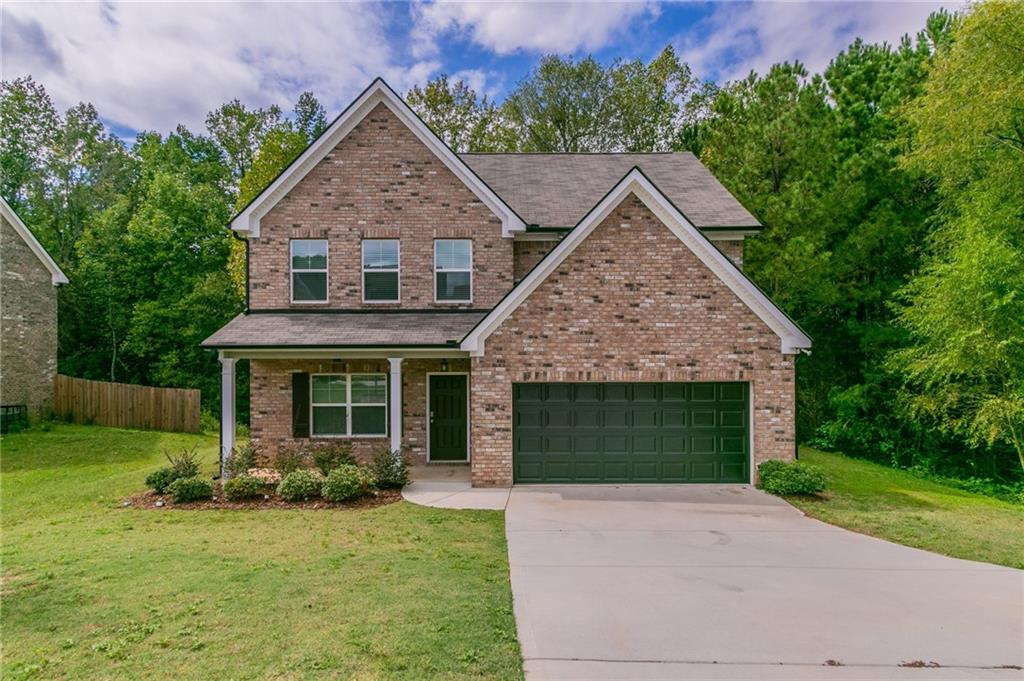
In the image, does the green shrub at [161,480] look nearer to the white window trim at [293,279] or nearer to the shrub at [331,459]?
the shrub at [331,459]

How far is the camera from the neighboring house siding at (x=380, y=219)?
13312mm

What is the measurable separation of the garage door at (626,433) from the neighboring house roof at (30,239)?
1960 cm

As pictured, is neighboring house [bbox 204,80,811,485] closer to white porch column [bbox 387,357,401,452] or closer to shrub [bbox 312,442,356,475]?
white porch column [bbox 387,357,401,452]

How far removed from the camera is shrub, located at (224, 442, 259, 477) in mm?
11141

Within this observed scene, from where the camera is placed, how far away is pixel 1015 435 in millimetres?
13320

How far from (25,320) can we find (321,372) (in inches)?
561

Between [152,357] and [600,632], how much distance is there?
28.1 metres

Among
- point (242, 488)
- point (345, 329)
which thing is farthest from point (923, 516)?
point (242, 488)

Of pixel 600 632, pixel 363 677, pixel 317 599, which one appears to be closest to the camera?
pixel 363 677

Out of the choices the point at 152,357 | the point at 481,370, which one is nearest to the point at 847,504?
the point at 481,370

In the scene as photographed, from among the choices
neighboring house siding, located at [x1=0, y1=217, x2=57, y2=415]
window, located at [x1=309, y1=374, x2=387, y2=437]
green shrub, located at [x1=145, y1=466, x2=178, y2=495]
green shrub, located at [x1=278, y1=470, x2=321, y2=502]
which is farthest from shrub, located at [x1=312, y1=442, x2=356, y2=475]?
neighboring house siding, located at [x1=0, y1=217, x2=57, y2=415]

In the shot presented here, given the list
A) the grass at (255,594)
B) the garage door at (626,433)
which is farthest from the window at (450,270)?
the grass at (255,594)

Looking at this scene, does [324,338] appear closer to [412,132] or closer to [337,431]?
[337,431]

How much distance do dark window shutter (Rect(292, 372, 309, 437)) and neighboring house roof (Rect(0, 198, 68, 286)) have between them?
14.3m
